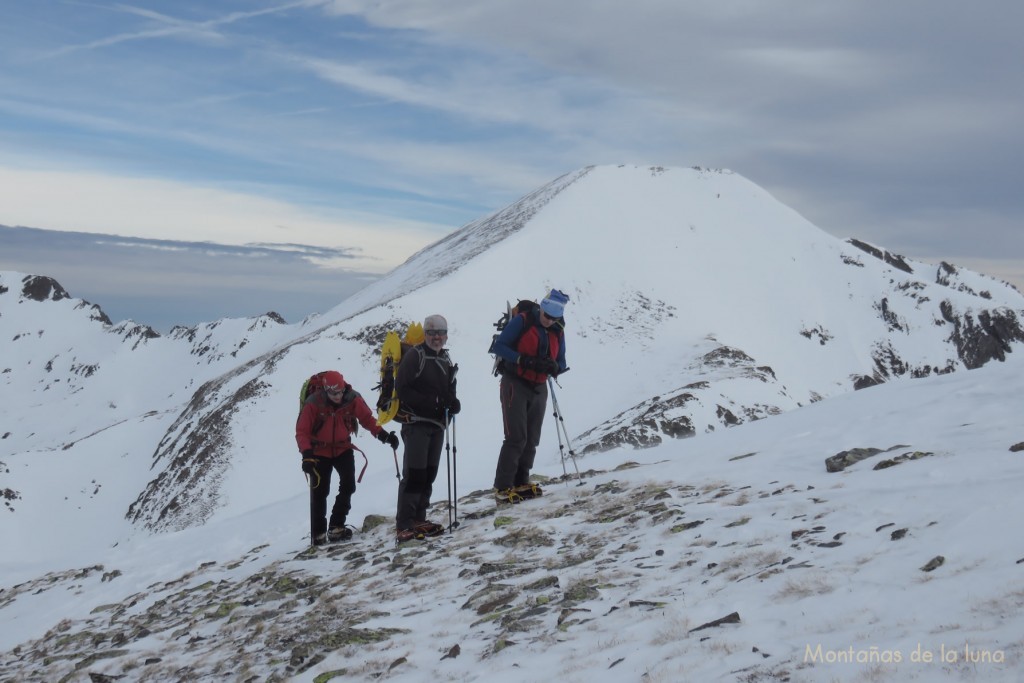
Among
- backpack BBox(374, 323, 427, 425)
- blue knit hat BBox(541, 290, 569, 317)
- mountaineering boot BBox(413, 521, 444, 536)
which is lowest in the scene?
mountaineering boot BBox(413, 521, 444, 536)

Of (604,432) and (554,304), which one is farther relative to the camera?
(604,432)

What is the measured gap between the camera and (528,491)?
44.9ft

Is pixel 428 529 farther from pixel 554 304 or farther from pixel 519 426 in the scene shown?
pixel 554 304

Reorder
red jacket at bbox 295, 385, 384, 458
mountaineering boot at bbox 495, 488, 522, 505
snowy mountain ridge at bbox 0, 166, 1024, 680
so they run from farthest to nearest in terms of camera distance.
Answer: mountaineering boot at bbox 495, 488, 522, 505, red jacket at bbox 295, 385, 384, 458, snowy mountain ridge at bbox 0, 166, 1024, 680

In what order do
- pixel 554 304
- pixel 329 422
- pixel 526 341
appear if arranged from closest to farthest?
pixel 554 304, pixel 526 341, pixel 329 422

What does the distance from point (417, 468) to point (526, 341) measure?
9.38 ft

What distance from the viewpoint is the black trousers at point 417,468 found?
12242 mm

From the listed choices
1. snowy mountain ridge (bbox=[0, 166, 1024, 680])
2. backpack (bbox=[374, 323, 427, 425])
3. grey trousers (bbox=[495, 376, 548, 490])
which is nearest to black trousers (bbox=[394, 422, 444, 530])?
backpack (bbox=[374, 323, 427, 425])

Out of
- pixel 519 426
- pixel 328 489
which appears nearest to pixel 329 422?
pixel 328 489

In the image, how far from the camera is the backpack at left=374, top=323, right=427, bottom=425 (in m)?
12.2

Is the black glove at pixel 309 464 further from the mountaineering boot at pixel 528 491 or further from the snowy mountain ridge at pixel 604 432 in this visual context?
the mountaineering boot at pixel 528 491

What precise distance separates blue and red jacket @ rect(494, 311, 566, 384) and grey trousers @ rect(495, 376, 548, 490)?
0.21m

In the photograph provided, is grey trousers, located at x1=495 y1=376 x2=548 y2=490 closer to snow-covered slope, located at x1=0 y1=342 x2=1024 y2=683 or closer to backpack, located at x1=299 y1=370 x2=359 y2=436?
snow-covered slope, located at x1=0 y1=342 x2=1024 y2=683

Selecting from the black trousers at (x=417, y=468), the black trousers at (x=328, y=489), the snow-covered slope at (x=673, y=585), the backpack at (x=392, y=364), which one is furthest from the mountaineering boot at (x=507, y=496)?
the black trousers at (x=328, y=489)
